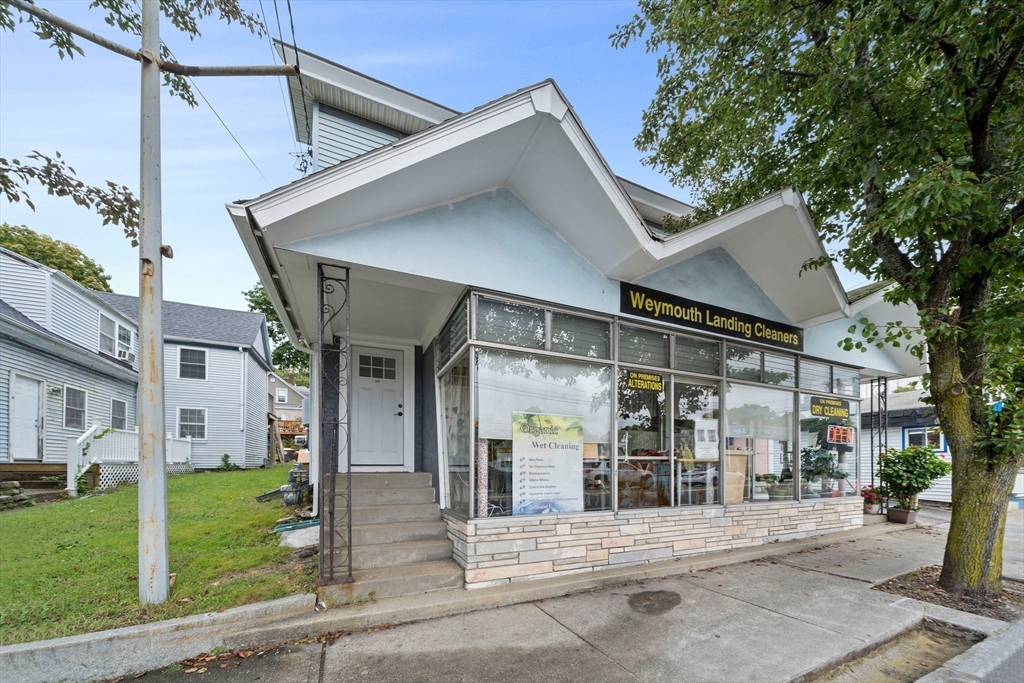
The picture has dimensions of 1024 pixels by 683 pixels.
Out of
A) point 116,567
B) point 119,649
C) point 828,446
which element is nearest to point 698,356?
point 828,446

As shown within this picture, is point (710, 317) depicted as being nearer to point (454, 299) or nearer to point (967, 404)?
point (967, 404)

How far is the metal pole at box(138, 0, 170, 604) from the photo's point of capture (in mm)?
3928

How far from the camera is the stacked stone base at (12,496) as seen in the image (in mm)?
8575

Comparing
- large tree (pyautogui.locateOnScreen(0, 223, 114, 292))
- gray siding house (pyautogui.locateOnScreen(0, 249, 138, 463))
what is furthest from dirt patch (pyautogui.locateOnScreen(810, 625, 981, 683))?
large tree (pyautogui.locateOnScreen(0, 223, 114, 292))

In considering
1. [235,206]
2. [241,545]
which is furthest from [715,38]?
[241,545]

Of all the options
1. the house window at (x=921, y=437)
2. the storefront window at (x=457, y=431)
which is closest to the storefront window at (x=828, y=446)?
the storefront window at (x=457, y=431)

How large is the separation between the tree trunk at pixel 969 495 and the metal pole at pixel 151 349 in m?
7.91

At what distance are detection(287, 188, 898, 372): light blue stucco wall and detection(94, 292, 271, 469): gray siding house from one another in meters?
16.1

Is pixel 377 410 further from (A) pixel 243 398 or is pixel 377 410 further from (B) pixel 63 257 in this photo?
(B) pixel 63 257

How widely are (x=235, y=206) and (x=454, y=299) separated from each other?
2329 mm

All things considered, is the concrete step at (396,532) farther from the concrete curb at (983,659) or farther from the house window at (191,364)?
the house window at (191,364)

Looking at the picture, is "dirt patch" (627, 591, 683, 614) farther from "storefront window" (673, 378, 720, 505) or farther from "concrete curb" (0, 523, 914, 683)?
"storefront window" (673, 378, 720, 505)

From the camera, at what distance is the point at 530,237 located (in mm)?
5438

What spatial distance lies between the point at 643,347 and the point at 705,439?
5.50 ft
